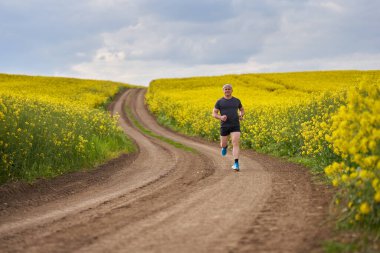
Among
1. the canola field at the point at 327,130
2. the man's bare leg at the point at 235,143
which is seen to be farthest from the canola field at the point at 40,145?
the canola field at the point at 327,130

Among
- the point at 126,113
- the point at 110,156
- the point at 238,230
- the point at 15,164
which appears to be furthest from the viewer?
the point at 126,113

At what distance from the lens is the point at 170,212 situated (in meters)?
7.12

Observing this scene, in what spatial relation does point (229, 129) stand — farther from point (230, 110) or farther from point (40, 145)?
point (40, 145)

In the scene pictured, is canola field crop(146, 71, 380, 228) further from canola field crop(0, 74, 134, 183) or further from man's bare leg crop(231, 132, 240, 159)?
canola field crop(0, 74, 134, 183)

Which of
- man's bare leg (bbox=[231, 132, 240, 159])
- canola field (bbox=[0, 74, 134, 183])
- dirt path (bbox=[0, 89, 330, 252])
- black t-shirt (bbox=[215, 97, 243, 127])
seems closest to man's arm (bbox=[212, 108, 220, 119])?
black t-shirt (bbox=[215, 97, 243, 127])

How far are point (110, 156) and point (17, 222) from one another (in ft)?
32.3

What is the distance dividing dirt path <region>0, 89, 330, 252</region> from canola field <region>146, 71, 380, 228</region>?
60 cm

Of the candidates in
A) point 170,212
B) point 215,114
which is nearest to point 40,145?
point 215,114

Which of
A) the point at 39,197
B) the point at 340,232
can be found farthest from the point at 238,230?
the point at 39,197

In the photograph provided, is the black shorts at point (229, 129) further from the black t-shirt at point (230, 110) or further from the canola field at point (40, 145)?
the canola field at point (40, 145)

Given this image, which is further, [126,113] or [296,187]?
[126,113]

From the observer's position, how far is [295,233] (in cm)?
558

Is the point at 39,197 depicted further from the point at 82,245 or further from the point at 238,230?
the point at 238,230

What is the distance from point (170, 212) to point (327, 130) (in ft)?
24.0
